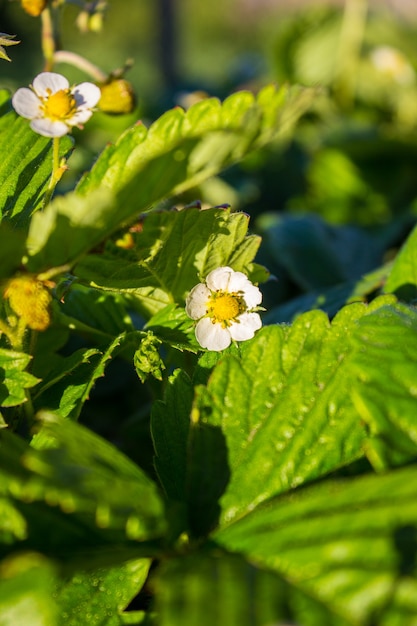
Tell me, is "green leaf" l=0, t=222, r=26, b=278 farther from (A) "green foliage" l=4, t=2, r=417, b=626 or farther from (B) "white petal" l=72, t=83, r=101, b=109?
(B) "white petal" l=72, t=83, r=101, b=109

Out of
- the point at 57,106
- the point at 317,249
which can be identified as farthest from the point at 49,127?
the point at 317,249

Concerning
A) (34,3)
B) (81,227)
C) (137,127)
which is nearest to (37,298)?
(81,227)

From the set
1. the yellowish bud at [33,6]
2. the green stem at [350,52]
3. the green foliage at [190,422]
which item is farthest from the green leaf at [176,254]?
the green stem at [350,52]

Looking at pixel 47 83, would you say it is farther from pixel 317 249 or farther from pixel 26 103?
pixel 317 249

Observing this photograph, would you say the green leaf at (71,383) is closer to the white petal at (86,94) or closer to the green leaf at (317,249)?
the white petal at (86,94)

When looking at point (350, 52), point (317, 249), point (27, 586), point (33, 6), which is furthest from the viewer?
point (350, 52)

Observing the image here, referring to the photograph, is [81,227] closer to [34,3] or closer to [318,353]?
[318,353]
